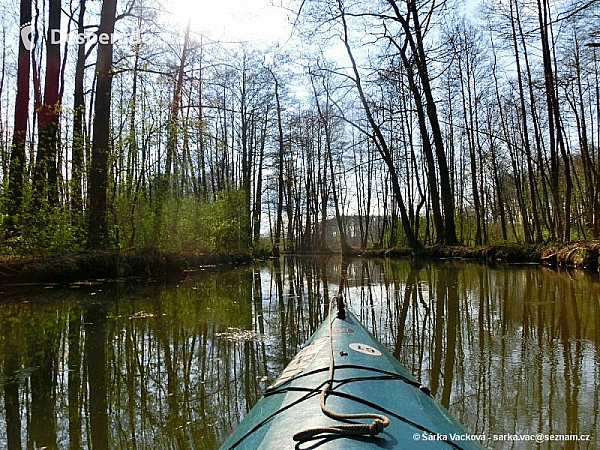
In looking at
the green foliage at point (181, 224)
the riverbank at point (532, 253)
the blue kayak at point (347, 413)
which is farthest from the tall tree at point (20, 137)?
the riverbank at point (532, 253)

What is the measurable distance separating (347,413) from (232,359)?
7.65 ft

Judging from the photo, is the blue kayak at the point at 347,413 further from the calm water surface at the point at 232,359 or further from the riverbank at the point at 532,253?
the riverbank at the point at 532,253

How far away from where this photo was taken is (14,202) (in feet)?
25.9

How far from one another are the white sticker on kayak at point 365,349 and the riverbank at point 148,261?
24.7ft

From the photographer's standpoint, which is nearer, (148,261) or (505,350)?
(505,350)

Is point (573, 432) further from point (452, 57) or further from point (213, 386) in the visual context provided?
point (452, 57)

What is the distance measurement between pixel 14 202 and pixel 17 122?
8.88 feet

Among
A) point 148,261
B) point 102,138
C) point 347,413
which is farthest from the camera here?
point 148,261

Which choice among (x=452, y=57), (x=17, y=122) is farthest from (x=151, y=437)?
→ (x=452, y=57)

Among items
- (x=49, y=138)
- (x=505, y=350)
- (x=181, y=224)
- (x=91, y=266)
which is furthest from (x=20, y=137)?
(x=505, y=350)

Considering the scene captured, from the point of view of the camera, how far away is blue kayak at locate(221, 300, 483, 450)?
1.10m

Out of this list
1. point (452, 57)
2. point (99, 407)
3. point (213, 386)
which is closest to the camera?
point (99, 407)

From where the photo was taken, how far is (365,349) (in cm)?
216

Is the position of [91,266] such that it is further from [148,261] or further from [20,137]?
[20,137]
